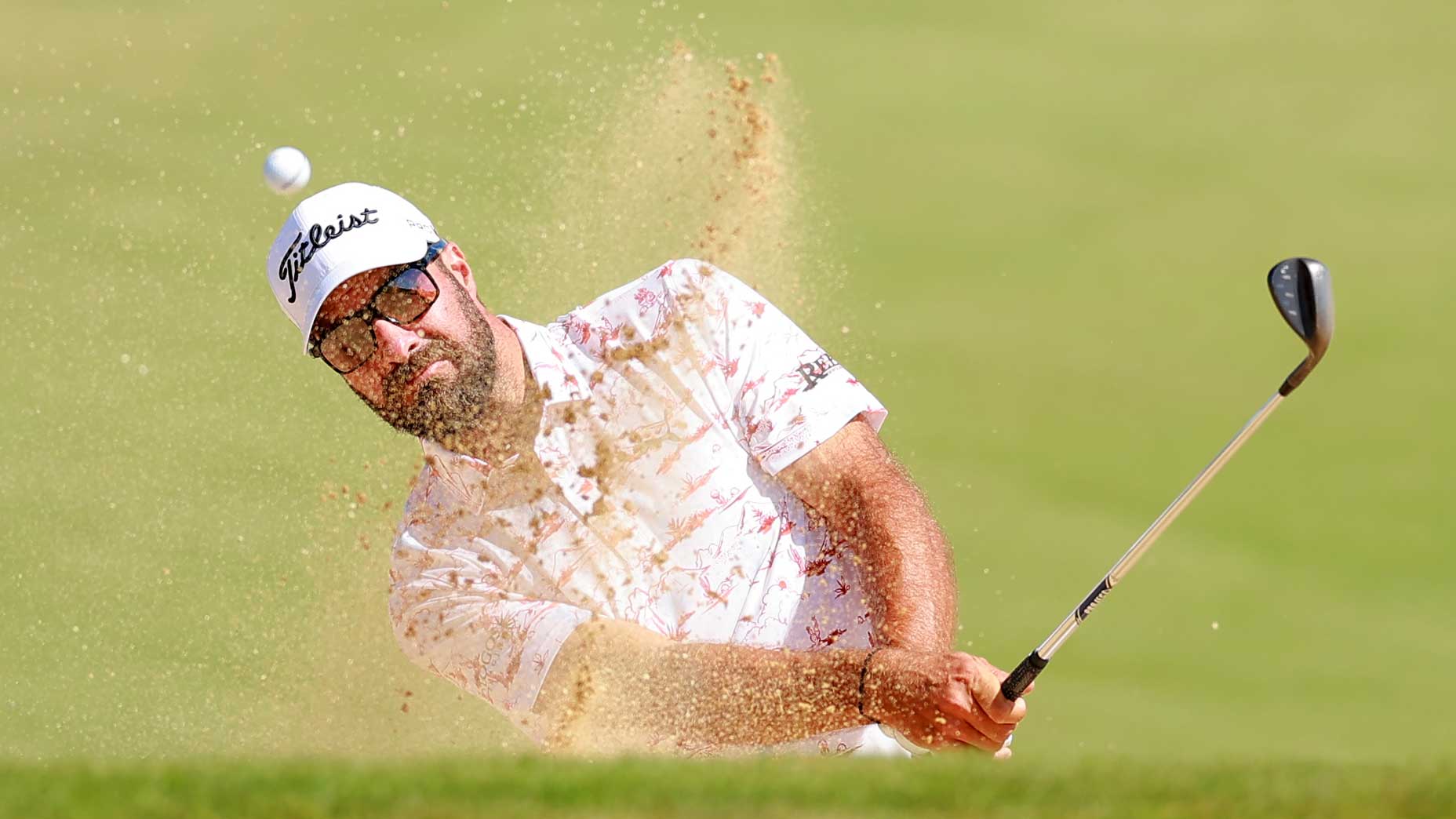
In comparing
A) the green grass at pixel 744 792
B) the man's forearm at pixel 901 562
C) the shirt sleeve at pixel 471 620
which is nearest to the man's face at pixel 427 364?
the shirt sleeve at pixel 471 620

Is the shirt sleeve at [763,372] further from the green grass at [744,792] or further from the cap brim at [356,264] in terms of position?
the green grass at [744,792]

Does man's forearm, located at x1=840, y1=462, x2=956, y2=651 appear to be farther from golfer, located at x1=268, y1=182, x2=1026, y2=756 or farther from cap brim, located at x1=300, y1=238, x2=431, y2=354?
cap brim, located at x1=300, y1=238, x2=431, y2=354

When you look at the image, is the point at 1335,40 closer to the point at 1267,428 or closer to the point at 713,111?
the point at 1267,428

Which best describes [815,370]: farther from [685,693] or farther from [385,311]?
[385,311]

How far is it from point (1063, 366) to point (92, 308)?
2.01 m

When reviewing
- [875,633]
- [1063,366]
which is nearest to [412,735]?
[875,633]

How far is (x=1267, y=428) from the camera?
11.7 ft

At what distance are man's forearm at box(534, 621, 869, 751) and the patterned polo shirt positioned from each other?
48mm

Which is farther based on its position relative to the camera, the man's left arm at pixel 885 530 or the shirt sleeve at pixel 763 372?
the shirt sleeve at pixel 763 372

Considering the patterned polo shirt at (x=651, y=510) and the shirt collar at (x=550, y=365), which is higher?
the shirt collar at (x=550, y=365)

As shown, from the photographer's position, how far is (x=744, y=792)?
1457mm

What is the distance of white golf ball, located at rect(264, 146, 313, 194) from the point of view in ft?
10.9

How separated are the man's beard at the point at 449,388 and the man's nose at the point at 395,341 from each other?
1cm

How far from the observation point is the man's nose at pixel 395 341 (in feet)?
8.45
